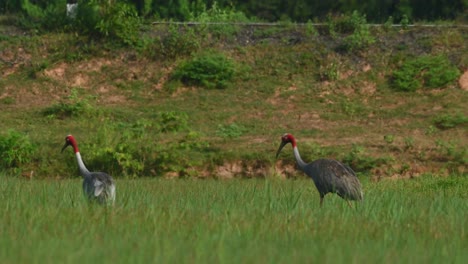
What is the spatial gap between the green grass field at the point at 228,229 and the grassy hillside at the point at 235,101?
19.4 ft

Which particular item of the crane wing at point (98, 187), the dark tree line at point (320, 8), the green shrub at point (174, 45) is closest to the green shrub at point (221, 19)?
the dark tree line at point (320, 8)

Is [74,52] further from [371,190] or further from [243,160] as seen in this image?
[371,190]

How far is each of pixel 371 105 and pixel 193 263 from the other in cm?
1603

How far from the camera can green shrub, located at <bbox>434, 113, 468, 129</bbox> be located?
65.9 feet

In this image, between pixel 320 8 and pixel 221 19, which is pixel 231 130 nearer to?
pixel 221 19

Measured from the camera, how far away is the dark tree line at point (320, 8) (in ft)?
87.9

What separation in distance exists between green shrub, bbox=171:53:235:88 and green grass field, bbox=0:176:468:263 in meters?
11.2

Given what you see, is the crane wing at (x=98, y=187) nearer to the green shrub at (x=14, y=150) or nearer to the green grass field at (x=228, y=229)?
the green grass field at (x=228, y=229)

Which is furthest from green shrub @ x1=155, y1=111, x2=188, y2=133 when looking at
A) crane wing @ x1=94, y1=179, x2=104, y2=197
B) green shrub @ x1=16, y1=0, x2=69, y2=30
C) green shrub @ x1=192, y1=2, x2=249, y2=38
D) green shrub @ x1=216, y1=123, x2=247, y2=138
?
crane wing @ x1=94, y1=179, x2=104, y2=197

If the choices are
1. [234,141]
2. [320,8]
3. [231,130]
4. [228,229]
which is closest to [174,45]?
[231,130]

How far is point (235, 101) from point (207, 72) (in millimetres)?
1326

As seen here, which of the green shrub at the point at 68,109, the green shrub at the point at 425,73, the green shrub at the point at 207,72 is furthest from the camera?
the green shrub at the point at 207,72

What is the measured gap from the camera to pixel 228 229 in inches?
314

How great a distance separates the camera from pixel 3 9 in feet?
90.3
